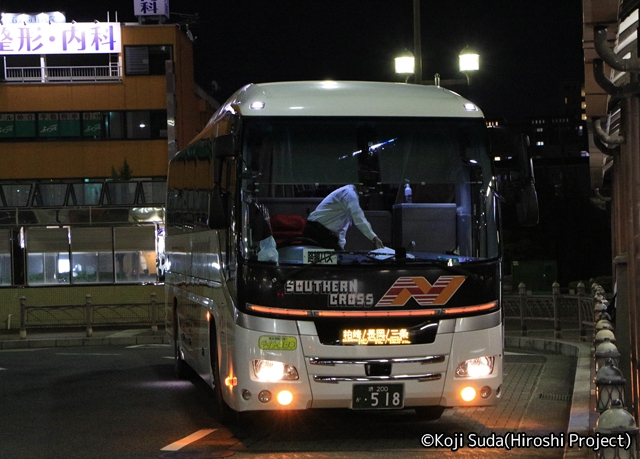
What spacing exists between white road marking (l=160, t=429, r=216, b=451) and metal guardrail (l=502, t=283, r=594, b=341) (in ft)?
35.7

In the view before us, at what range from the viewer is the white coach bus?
8859mm

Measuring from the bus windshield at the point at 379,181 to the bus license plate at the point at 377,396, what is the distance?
48.3 inches

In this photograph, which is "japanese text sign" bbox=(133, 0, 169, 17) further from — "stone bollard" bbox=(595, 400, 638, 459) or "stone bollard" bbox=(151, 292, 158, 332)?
"stone bollard" bbox=(595, 400, 638, 459)

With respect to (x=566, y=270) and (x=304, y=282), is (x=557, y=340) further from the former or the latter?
(x=566, y=270)

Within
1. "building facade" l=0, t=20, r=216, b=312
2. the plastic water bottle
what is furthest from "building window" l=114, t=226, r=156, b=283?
the plastic water bottle

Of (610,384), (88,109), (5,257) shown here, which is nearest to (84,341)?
(5,257)

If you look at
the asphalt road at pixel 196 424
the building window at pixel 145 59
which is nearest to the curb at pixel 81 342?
the asphalt road at pixel 196 424

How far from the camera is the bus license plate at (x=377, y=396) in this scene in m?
8.88

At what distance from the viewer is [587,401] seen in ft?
34.5

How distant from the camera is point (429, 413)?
1062 cm

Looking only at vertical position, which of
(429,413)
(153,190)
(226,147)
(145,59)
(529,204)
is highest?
(145,59)

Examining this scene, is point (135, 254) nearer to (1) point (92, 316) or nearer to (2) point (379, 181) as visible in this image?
(1) point (92, 316)

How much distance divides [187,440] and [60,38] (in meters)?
42.5

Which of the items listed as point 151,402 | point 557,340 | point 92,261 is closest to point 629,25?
point 151,402
